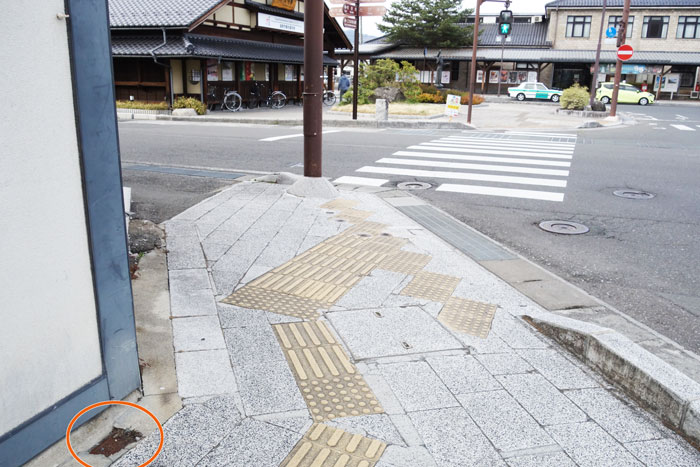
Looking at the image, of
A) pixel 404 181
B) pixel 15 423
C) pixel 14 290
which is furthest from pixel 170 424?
pixel 404 181

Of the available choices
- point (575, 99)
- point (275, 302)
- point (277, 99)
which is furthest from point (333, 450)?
point (575, 99)

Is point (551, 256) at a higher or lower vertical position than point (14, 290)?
lower

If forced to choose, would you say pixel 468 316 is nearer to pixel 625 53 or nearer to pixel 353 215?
pixel 353 215

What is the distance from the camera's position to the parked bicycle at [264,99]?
2856 centimetres

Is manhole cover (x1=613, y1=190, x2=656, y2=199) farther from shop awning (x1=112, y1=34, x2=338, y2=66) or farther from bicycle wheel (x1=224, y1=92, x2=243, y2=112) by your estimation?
bicycle wheel (x1=224, y1=92, x2=243, y2=112)

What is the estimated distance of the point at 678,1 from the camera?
46.3m

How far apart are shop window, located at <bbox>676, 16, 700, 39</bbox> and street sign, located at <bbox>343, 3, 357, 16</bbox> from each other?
38.1m

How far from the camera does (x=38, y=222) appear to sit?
238 centimetres

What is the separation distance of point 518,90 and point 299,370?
44566 millimetres

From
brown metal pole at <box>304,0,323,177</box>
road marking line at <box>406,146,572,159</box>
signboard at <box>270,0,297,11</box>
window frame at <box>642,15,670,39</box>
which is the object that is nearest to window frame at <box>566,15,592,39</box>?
window frame at <box>642,15,670,39</box>

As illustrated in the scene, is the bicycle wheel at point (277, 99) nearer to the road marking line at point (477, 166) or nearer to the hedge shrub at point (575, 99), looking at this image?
the hedge shrub at point (575, 99)

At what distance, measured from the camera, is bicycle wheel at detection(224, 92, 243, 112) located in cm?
2667

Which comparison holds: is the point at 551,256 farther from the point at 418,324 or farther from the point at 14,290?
the point at 14,290

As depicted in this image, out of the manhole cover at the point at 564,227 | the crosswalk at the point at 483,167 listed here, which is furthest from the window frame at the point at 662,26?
the manhole cover at the point at 564,227
